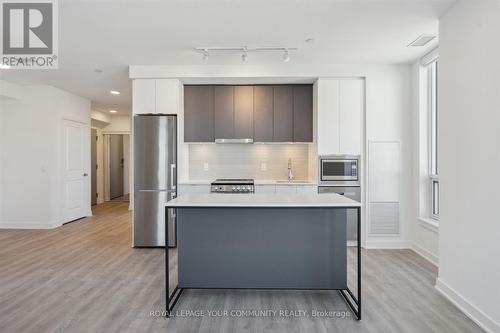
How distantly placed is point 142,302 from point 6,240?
372 centimetres

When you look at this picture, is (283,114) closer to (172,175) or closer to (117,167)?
(172,175)

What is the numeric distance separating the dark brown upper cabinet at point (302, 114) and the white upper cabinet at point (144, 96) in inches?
88.3

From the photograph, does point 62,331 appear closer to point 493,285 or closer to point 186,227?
point 186,227

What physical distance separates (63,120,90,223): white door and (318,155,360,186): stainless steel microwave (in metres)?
5.13

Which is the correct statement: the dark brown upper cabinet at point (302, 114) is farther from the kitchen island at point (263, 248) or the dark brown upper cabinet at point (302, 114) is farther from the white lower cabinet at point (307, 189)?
the kitchen island at point (263, 248)

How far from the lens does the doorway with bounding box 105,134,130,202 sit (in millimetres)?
9648

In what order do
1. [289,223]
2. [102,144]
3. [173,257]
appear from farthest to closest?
[102,144]
[173,257]
[289,223]

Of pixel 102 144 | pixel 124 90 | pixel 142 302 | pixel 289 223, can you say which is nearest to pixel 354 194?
pixel 289 223

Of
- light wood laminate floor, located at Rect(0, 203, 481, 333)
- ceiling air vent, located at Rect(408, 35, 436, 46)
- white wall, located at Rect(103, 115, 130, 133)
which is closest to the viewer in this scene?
light wood laminate floor, located at Rect(0, 203, 481, 333)

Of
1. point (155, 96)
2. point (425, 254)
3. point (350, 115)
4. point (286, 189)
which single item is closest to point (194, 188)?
point (286, 189)

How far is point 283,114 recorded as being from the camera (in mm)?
4926

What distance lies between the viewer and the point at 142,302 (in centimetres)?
276

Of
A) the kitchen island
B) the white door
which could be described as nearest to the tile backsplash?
the kitchen island

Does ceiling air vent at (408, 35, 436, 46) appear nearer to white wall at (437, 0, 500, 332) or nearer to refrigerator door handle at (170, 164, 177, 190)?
white wall at (437, 0, 500, 332)
